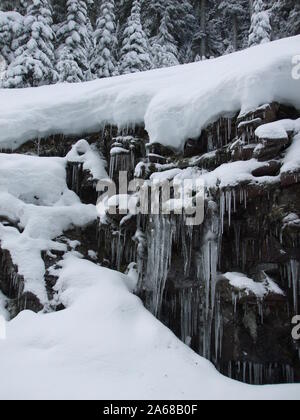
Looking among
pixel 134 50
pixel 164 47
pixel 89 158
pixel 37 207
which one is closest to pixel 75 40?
pixel 134 50

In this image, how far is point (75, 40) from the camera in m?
16.8

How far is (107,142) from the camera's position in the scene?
8.57m

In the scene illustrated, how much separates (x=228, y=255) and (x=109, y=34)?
1510cm

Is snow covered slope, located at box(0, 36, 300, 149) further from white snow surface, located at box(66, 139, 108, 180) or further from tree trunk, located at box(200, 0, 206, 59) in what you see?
tree trunk, located at box(200, 0, 206, 59)

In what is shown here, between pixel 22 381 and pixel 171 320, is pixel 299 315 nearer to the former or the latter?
pixel 171 320

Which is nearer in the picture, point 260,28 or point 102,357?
point 102,357

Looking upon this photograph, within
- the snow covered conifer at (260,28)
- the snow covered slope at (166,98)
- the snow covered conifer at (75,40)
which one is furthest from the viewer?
the snow covered conifer at (260,28)

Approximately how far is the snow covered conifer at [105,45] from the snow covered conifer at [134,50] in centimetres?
54

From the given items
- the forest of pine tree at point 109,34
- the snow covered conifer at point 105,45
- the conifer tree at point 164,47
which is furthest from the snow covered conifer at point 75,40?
the conifer tree at point 164,47

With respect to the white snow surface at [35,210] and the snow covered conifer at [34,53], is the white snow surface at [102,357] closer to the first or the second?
the white snow surface at [35,210]

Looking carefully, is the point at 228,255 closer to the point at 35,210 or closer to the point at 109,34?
the point at 35,210

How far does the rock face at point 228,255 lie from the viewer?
5.75m

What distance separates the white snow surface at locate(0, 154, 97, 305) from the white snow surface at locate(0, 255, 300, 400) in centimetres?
80

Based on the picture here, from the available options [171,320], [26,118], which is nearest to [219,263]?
[171,320]
